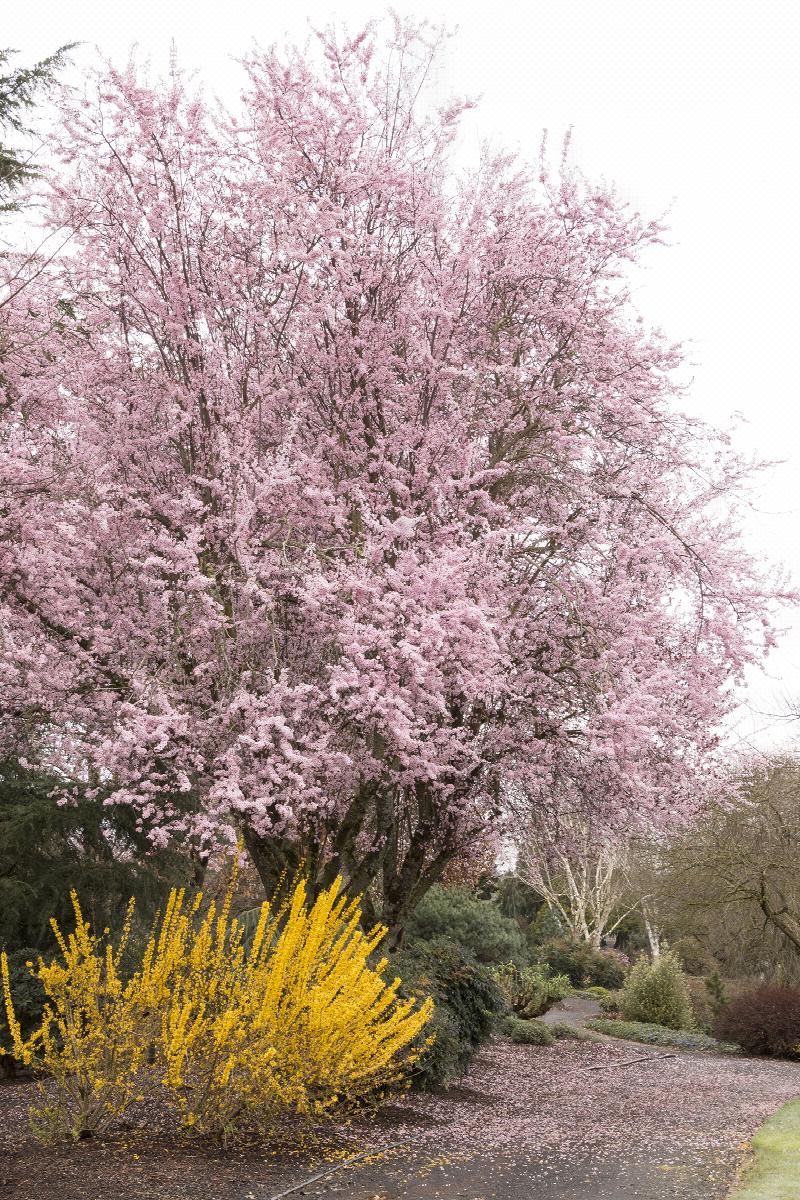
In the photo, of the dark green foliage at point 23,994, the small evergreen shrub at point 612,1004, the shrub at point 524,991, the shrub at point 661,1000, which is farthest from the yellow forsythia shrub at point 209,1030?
the small evergreen shrub at point 612,1004

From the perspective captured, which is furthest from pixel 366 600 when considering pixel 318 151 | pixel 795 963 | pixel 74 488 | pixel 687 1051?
pixel 795 963

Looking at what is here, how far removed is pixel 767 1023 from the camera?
18297mm

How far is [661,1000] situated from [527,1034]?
6.43 metres

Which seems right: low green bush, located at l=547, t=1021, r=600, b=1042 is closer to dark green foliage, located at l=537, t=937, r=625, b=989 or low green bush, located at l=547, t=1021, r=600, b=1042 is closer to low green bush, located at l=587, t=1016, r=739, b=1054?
low green bush, located at l=587, t=1016, r=739, b=1054

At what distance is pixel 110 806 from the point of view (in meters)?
10.0

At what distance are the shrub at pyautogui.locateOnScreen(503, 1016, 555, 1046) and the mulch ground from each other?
179 inches

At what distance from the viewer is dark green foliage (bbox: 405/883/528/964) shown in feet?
50.2

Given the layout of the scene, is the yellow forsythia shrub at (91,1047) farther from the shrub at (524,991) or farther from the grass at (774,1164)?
the shrub at (524,991)

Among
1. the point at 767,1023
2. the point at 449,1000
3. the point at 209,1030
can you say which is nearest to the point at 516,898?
the point at 767,1023

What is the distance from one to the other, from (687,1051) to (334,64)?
628 inches

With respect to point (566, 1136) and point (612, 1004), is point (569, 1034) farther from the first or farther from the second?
point (566, 1136)

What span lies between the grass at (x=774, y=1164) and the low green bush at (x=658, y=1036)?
9.15 meters

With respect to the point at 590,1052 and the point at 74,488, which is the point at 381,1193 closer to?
the point at 74,488

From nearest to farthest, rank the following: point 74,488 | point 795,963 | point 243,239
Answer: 1. point 74,488
2. point 243,239
3. point 795,963
